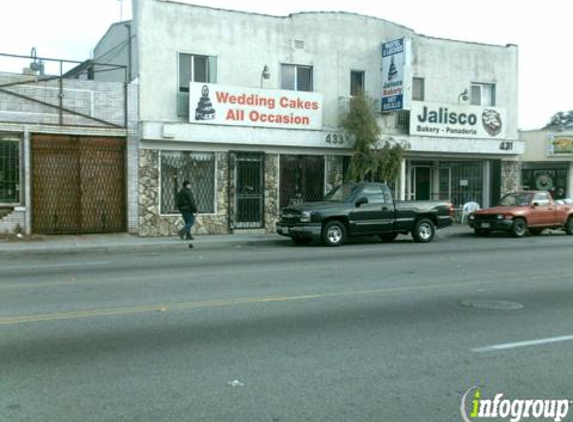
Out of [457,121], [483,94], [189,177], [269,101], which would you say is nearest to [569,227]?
[457,121]

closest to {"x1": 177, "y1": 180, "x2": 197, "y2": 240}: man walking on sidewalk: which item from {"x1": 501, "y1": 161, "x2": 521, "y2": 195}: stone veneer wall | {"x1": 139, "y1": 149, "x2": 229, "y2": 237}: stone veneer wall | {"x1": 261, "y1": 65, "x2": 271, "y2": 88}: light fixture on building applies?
{"x1": 139, "y1": 149, "x2": 229, "y2": 237}: stone veneer wall

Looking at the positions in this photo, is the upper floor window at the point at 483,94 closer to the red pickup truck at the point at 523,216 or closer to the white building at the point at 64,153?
the red pickup truck at the point at 523,216

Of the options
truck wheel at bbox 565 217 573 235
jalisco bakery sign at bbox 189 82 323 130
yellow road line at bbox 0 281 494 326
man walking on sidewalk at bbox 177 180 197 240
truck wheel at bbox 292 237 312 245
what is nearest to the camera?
yellow road line at bbox 0 281 494 326

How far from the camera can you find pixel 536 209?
72.6 feet

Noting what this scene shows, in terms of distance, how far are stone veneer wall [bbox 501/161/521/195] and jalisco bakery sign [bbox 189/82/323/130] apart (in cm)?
923

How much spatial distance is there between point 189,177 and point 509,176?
45.8 feet

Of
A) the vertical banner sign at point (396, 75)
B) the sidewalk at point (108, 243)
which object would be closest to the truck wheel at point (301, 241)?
the sidewalk at point (108, 243)

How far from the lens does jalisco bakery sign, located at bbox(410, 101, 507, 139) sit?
2438 centimetres

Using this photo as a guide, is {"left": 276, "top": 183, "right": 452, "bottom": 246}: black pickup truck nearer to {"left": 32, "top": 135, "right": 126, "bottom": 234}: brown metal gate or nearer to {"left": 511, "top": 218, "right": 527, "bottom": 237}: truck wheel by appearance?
{"left": 511, "top": 218, "right": 527, "bottom": 237}: truck wheel

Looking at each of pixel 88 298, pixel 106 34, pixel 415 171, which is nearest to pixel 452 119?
pixel 415 171

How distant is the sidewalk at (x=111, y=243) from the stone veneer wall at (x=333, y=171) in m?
3.48

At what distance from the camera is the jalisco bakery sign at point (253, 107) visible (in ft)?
66.5

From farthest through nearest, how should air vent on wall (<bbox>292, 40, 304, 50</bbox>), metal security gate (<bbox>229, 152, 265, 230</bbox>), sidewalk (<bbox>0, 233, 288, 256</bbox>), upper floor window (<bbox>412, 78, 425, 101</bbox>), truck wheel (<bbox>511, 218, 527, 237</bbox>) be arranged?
1. upper floor window (<bbox>412, 78, 425, 101</bbox>)
2. air vent on wall (<bbox>292, 40, 304, 50</bbox>)
3. truck wheel (<bbox>511, 218, 527, 237</bbox>)
4. metal security gate (<bbox>229, 152, 265, 230</bbox>)
5. sidewalk (<bbox>0, 233, 288, 256</bbox>)

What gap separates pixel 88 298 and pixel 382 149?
14814mm
